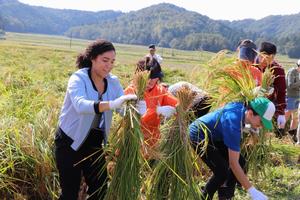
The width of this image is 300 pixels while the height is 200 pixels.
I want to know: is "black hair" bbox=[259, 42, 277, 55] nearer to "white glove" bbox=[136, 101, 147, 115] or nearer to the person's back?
the person's back

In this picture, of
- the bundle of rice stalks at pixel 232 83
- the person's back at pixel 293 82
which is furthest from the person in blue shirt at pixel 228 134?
the person's back at pixel 293 82

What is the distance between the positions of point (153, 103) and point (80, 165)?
2.96 feet

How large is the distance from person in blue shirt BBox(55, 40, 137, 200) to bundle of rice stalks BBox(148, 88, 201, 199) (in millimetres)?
404

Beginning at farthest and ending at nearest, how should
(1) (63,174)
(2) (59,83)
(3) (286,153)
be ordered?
(2) (59,83) → (3) (286,153) → (1) (63,174)

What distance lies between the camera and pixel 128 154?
281 centimetres

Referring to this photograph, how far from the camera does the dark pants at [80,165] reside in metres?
2.89

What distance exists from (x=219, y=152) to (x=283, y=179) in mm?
1866

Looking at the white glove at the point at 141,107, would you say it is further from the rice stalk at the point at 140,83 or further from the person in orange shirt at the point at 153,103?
the person in orange shirt at the point at 153,103

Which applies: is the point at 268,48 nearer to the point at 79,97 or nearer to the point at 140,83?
the point at 140,83

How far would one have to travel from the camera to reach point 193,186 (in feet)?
10.00

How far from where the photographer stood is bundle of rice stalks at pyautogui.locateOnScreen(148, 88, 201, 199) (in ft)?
9.88

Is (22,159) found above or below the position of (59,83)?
above

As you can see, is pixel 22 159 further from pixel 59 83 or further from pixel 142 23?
pixel 142 23

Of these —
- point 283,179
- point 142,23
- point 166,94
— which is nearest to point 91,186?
point 166,94
